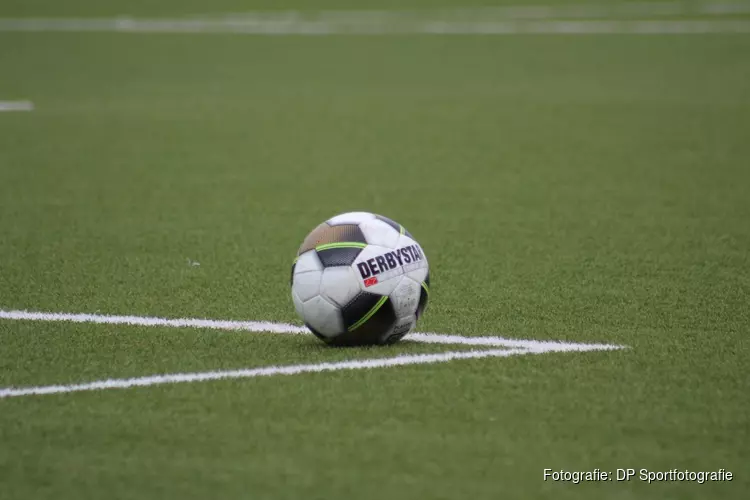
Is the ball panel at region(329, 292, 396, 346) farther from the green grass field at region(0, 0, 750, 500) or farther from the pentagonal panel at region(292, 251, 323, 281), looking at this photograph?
the pentagonal panel at region(292, 251, 323, 281)

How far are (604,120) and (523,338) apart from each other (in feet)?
28.7

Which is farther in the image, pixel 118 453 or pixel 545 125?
pixel 545 125

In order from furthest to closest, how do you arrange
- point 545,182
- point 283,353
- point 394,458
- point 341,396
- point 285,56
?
point 285,56 < point 545,182 < point 283,353 < point 341,396 < point 394,458

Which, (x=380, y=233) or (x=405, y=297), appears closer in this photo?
(x=405, y=297)

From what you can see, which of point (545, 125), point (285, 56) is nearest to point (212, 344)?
point (545, 125)

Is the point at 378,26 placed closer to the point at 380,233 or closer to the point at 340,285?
the point at 380,233

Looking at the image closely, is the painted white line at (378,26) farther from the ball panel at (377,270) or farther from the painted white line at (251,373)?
the painted white line at (251,373)

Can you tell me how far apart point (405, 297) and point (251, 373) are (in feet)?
2.48

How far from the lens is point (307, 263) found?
544 centimetres

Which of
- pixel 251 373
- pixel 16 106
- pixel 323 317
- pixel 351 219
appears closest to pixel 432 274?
pixel 351 219

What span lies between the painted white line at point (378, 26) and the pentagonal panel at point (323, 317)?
1893 centimetres

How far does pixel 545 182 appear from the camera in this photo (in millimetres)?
10461

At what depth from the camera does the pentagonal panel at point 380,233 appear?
17.8ft

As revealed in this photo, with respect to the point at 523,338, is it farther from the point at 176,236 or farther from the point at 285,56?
the point at 285,56
